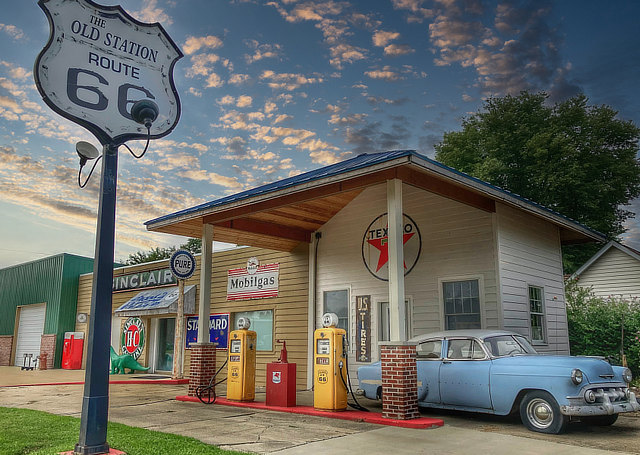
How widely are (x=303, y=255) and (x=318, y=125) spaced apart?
4051 mm

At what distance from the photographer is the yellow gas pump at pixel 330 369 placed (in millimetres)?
10039

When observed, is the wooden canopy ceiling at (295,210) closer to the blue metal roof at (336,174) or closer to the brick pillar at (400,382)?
the blue metal roof at (336,174)

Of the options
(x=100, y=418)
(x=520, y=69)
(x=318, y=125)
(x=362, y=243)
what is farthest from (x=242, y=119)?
(x=520, y=69)

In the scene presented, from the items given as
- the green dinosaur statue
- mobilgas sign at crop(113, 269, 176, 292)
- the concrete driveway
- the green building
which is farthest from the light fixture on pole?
the green building

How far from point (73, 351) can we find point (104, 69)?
22.0 metres

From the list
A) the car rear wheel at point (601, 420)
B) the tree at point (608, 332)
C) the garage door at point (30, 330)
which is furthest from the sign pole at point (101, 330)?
the garage door at point (30, 330)

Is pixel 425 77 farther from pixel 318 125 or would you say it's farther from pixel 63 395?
pixel 63 395

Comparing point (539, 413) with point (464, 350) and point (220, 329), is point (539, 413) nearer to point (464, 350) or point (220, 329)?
point (464, 350)

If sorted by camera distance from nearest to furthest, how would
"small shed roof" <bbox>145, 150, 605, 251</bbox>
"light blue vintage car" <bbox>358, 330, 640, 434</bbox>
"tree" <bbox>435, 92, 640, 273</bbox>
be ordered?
"light blue vintage car" <bbox>358, 330, 640, 434</bbox> < "small shed roof" <bbox>145, 150, 605, 251</bbox> < "tree" <bbox>435, 92, 640, 273</bbox>

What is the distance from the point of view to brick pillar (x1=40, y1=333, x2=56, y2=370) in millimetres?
26719

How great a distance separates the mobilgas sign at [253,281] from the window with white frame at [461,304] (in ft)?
19.1

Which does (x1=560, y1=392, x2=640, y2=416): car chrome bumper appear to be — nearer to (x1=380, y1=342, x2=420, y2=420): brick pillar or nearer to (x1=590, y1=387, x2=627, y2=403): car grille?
(x1=590, y1=387, x2=627, y2=403): car grille

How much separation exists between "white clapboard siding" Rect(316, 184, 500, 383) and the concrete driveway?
2.59 metres

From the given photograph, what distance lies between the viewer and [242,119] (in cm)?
1634
